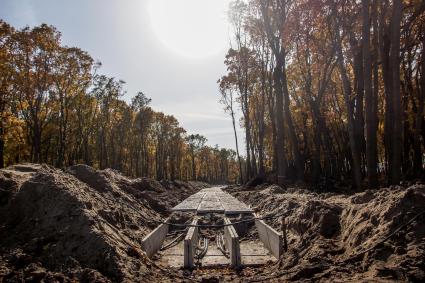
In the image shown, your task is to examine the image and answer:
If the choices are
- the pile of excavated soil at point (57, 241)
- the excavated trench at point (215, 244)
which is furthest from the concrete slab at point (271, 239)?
the pile of excavated soil at point (57, 241)

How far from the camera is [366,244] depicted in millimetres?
5688

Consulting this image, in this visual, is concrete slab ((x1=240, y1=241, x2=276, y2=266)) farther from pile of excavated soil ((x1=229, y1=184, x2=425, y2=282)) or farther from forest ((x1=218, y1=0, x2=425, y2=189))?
forest ((x1=218, y1=0, x2=425, y2=189))

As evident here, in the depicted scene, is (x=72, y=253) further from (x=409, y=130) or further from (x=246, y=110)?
(x=246, y=110)

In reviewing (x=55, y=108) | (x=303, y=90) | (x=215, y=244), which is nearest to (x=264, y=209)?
(x=215, y=244)

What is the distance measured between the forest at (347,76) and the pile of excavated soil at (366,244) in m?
5.06

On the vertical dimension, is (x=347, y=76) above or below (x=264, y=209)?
above

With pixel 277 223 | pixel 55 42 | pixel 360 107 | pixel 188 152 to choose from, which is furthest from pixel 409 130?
pixel 188 152

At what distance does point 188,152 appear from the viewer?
85875mm

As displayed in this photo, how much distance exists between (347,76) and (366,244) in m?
15.0

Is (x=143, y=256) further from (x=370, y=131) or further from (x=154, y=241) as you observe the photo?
(x=370, y=131)

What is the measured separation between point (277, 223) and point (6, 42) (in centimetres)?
2146

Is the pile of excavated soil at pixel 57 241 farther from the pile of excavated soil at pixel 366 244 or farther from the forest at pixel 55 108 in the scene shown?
the forest at pixel 55 108

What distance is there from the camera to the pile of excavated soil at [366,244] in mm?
4844

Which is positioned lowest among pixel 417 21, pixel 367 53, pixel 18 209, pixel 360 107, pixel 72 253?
pixel 72 253
